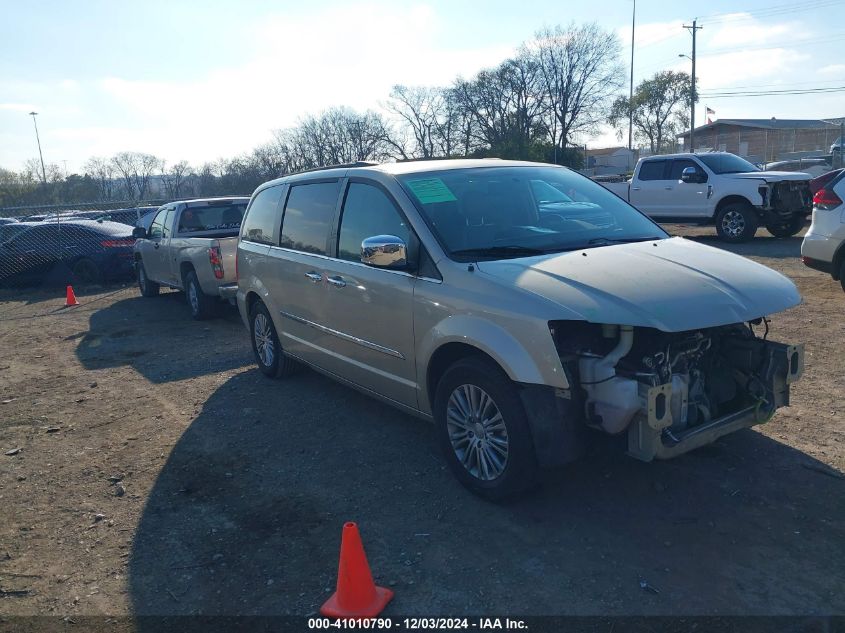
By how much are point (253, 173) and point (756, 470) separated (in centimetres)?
4172

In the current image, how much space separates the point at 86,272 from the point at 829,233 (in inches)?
573

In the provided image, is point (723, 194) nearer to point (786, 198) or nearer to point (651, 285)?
point (786, 198)

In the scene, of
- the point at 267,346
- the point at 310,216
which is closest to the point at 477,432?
the point at 310,216

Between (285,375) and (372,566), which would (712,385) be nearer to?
(372,566)

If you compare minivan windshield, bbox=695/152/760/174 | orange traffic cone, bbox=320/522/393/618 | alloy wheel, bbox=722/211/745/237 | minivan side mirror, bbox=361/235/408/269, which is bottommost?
orange traffic cone, bbox=320/522/393/618

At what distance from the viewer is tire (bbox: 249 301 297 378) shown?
6613 mm

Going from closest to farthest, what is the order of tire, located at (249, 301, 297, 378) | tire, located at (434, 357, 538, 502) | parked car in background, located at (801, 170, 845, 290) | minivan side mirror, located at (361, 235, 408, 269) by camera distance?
1. tire, located at (434, 357, 538, 502)
2. minivan side mirror, located at (361, 235, 408, 269)
3. tire, located at (249, 301, 297, 378)
4. parked car in background, located at (801, 170, 845, 290)

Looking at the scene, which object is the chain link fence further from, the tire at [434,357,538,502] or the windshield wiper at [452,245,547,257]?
the tire at [434,357,538,502]

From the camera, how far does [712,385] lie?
3.95 meters

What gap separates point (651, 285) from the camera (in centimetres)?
358

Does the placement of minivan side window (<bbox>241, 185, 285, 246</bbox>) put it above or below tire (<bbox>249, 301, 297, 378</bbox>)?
above

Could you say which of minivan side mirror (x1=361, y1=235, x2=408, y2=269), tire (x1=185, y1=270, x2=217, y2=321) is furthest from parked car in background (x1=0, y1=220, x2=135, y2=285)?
minivan side mirror (x1=361, y1=235, x2=408, y2=269)

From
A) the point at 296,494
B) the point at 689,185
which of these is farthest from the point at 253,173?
the point at 296,494

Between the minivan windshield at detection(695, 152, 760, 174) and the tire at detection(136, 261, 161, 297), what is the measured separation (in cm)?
1192
